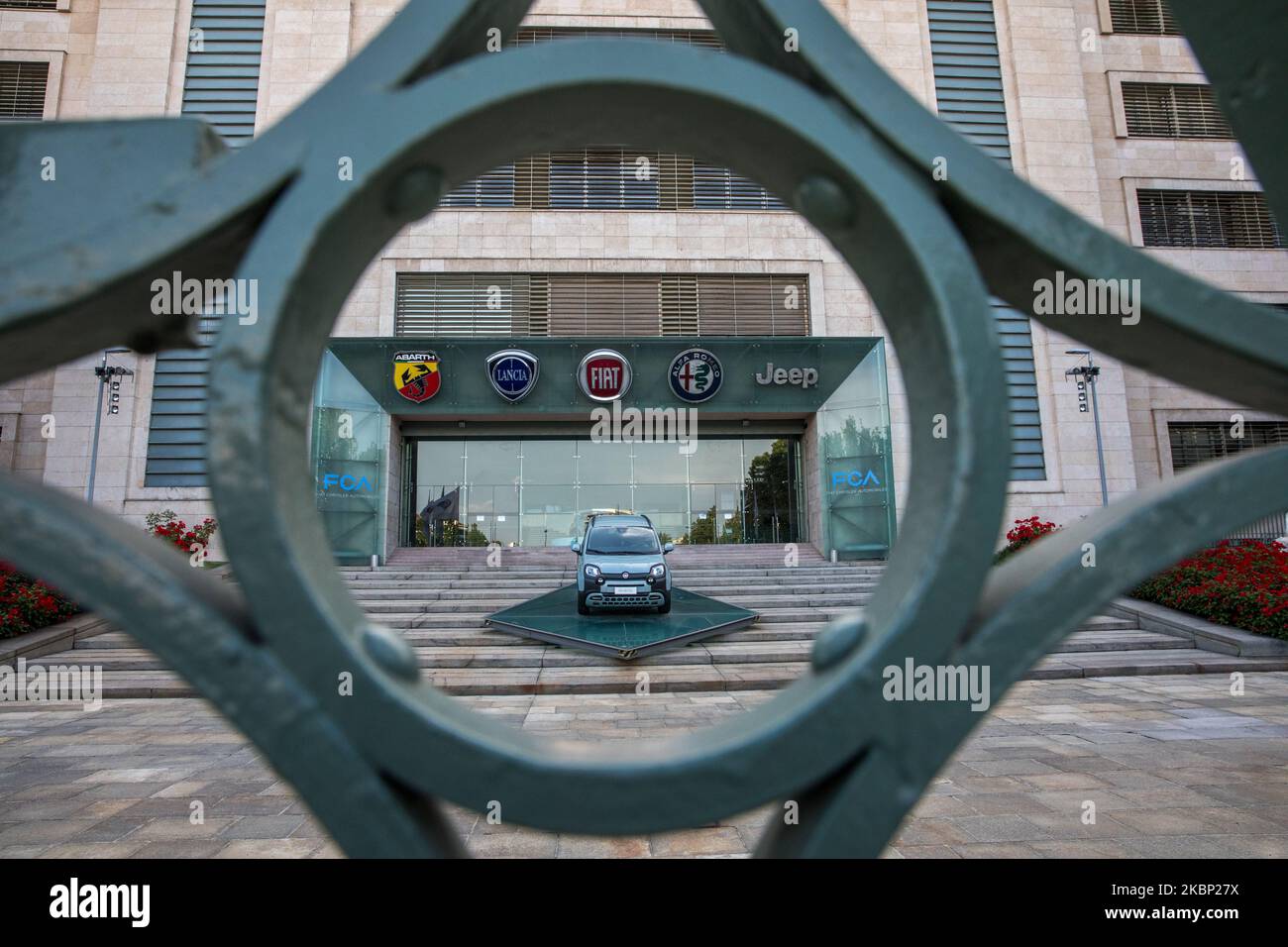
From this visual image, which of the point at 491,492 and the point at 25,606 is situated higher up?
the point at 491,492

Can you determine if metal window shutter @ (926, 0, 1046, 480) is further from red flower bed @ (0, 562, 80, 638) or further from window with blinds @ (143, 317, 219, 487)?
red flower bed @ (0, 562, 80, 638)

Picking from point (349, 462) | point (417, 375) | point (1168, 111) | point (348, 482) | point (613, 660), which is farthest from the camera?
point (1168, 111)

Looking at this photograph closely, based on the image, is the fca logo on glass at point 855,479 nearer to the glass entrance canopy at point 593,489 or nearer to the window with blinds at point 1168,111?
the glass entrance canopy at point 593,489

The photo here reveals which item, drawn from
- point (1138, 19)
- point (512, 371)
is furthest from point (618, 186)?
point (1138, 19)

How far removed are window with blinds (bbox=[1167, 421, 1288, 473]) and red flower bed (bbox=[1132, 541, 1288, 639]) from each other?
780 cm

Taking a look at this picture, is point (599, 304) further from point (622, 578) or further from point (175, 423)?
point (175, 423)

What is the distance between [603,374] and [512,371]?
91.4 inches

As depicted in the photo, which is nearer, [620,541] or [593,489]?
[620,541]

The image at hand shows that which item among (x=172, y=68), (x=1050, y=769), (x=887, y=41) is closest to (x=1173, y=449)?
(x=887, y=41)

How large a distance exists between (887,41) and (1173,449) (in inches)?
555

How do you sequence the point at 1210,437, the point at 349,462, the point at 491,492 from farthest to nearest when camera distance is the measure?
the point at 1210,437, the point at 491,492, the point at 349,462

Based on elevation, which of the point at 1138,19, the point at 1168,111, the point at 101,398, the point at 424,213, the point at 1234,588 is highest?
the point at 1138,19

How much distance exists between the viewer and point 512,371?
56.4ft
